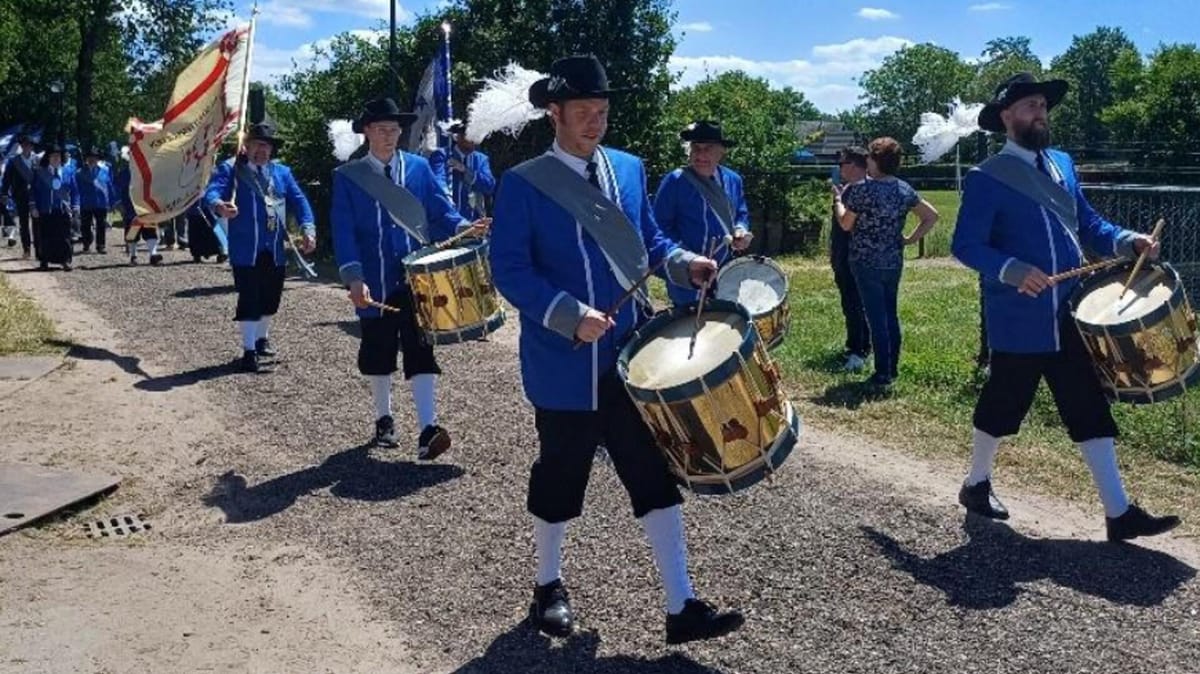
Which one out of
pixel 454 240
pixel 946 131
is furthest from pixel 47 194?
pixel 454 240

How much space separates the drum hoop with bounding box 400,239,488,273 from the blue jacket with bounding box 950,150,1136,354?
2.60m

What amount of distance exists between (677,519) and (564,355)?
0.71 meters

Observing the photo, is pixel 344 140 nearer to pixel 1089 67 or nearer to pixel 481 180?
pixel 481 180

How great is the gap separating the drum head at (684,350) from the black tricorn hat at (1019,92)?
2066 millimetres

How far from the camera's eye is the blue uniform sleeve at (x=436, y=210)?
771 cm

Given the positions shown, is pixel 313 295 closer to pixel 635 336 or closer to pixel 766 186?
pixel 766 186

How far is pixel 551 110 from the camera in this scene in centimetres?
474

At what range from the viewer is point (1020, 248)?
5863 millimetres

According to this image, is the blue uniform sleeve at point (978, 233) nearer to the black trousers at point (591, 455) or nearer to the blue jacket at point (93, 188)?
the black trousers at point (591, 455)

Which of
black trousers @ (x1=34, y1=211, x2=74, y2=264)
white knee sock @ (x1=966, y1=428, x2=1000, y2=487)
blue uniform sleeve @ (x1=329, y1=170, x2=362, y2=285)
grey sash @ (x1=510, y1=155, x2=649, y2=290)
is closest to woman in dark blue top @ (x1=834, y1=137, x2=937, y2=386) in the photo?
white knee sock @ (x1=966, y1=428, x2=1000, y2=487)

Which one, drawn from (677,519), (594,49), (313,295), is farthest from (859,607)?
(594,49)

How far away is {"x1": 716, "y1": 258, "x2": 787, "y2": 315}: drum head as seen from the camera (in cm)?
794

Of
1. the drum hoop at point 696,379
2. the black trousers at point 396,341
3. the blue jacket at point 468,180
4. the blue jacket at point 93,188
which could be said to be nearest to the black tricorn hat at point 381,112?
the black trousers at point 396,341

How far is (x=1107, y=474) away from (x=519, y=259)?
2.85 m
